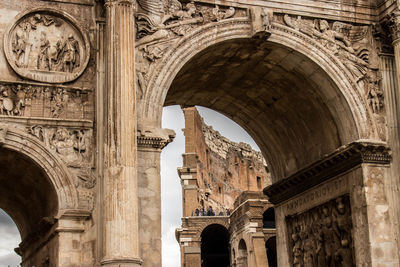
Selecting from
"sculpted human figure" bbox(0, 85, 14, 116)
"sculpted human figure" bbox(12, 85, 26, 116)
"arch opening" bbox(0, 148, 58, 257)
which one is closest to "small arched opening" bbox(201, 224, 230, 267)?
"arch opening" bbox(0, 148, 58, 257)

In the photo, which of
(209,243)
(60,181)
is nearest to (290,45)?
(60,181)

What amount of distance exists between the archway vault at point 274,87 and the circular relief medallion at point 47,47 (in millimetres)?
1550

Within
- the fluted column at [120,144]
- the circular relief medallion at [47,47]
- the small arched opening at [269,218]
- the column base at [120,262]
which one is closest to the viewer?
the column base at [120,262]

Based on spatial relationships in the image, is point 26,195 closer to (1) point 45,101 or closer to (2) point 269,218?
(1) point 45,101

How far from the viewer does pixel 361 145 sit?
47.7ft

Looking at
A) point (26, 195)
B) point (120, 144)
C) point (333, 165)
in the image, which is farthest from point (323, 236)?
point (26, 195)

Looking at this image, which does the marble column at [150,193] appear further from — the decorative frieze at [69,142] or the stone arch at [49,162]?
the stone arch at [49,162]

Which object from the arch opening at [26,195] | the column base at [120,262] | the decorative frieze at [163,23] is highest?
the decorative frieze at [163,23]

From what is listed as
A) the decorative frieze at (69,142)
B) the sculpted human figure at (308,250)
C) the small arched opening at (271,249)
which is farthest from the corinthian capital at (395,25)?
the small arched opening at (271,249)

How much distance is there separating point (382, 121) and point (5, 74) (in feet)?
26.3

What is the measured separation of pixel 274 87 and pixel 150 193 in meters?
4.97

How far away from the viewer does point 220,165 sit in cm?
5319

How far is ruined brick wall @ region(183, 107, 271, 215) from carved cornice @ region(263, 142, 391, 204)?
2995 cm

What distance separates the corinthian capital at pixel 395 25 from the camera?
15266 millimetres
